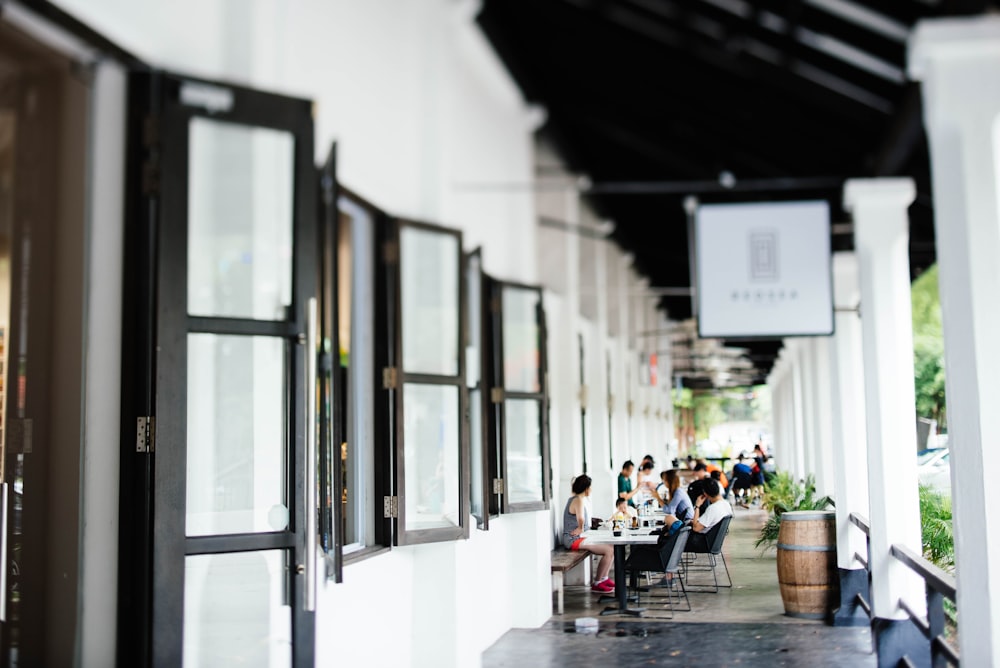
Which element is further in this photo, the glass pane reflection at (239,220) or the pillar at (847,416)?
the pillar at (847,416)

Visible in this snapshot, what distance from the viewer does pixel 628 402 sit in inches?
234

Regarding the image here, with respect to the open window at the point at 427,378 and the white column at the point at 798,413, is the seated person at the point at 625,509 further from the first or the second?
the white column at the point at 798,413

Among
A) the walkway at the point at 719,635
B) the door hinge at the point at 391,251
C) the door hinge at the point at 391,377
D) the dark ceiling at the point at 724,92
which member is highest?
the dark ceiling at the point at 724,92

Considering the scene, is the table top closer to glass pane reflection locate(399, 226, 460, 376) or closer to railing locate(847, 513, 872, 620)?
glass pane reflection locate(399, 226, 460, 376)

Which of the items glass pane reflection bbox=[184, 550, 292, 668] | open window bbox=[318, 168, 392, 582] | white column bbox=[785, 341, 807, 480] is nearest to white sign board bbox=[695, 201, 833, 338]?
white column bbox=[785, 341, 807, 480]

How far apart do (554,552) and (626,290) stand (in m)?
2.66

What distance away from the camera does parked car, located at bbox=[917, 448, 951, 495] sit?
235 inches

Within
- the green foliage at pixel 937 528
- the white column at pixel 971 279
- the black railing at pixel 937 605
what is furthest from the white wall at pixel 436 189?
the white column at pixel 971 279

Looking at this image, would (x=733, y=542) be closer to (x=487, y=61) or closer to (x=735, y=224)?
(x=735, y=224)

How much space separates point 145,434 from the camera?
3357 millimetres

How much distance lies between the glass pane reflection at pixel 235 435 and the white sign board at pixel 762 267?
326 centimetres

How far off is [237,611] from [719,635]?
10.3 ft

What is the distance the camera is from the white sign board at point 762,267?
6289 mm

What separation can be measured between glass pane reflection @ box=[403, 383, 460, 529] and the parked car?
2.62 m
